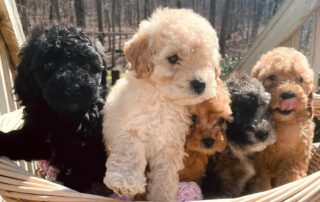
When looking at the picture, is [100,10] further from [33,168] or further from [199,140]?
[199,140]

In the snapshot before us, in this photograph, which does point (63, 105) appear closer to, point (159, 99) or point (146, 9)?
point (159, 99)

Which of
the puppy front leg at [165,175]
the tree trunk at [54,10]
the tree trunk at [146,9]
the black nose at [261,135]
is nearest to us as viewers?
the puppy front leg at [165,175]

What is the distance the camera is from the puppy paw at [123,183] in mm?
1377

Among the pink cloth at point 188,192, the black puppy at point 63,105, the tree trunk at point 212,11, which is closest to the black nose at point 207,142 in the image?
the pink cloth at point 188,192

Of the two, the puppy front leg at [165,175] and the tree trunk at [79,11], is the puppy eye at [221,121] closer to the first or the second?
the puppy front leg at [165,175]

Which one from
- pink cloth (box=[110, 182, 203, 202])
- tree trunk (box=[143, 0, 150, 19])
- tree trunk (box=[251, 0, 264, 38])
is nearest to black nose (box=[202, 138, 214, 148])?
pink cloth (box=[110, 182, 203, 202])

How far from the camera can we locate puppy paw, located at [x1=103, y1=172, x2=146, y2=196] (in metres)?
1.38

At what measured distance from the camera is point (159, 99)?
1.51m

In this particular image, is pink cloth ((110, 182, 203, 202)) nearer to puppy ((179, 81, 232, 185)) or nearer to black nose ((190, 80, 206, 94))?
puppy ((179, 81, 232, 185))

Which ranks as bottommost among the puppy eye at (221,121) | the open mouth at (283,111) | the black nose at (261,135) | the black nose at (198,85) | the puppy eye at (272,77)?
the black nose at (261,135)

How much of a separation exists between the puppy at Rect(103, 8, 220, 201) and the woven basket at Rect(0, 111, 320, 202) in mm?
166

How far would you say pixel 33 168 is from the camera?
2.36 m

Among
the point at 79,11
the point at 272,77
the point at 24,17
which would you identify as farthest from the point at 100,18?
the point at 272,77

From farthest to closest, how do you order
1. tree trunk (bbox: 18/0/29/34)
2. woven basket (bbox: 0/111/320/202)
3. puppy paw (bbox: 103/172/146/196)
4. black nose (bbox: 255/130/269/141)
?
tree trunk (bbox: 18/0/29/34)
black nose (bbox: 255/130/269/141)
puppy paw (bbox: 103/172/146/196)
woven basket (bbox: 0/111/320/202)
